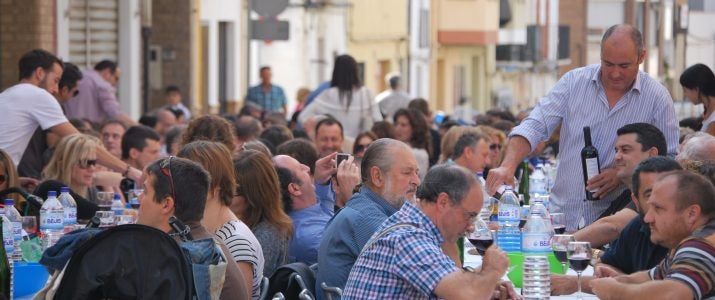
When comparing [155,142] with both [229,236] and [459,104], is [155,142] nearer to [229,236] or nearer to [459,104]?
[229,236]

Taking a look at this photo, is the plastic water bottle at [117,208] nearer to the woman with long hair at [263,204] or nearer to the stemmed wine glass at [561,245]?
the woman with long hair at [263,204]

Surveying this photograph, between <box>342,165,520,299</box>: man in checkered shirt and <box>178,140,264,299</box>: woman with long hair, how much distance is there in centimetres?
121

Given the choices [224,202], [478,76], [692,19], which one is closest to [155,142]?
[224,202]

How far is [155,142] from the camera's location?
13.6 metres

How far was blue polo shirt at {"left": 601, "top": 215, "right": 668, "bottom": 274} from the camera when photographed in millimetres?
8039

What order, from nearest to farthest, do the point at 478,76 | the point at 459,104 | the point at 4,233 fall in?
the point at 4,233 → the point at 459,104 → the point at 478,76

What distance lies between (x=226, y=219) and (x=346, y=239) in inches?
22.7

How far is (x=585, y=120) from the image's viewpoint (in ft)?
33.4

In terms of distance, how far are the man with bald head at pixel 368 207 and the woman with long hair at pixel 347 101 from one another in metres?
8.46

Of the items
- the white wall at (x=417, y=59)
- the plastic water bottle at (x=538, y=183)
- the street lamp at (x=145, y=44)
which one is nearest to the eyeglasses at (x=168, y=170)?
the plastic water bottle at (x=538, y=183)

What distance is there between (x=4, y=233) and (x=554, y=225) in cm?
298

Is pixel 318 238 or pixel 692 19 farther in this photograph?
pixel 692 19

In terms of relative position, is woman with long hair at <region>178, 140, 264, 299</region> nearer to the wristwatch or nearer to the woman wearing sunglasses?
the wristwatch

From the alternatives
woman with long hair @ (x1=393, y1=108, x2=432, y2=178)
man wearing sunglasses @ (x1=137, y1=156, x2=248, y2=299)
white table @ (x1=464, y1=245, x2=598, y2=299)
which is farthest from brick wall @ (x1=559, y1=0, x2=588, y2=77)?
man wearing sunglasses @ (x1=137, y1=156, x2=248, y2=299)
